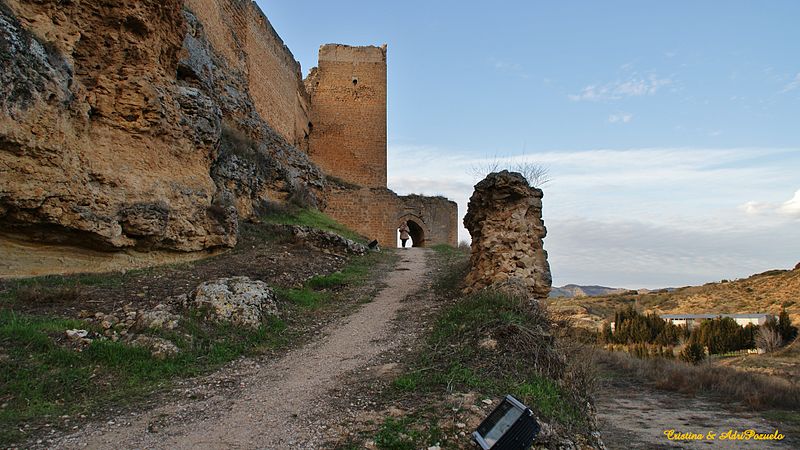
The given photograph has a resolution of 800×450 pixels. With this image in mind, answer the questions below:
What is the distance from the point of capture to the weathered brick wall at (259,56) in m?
15.6

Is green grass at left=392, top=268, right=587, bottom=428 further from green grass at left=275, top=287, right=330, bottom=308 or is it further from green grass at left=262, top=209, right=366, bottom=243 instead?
green grass at left=262, top=209, right=366, bottom=243

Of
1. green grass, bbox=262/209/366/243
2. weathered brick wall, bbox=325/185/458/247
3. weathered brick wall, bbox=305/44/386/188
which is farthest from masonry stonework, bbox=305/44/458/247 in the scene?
green grass, bbox=262/209/366/243

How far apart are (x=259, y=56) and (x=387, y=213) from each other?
30.8 feet

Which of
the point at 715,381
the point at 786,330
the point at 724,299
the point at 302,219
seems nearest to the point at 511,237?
the point at 302,219

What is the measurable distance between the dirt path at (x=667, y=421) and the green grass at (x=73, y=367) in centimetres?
688

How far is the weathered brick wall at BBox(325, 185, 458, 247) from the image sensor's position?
23969 millimetres

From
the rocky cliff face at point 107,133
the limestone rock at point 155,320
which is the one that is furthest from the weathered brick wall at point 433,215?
the limestone rock at point 155,320

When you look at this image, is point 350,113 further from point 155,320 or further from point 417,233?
point 155,320

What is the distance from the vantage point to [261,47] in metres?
19.0

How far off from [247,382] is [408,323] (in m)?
3.13

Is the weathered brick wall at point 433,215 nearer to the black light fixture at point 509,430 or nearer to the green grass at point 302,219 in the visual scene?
the green grass at point 302,219

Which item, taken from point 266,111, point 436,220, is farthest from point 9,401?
point 436,220

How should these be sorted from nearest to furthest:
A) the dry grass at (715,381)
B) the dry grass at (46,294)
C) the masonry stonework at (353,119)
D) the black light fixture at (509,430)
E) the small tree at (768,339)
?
the black light fixture at (509,430) → the dry grass at (46,294) → the dry grass at (715,381) → the small tree at (768,339) → the masonry stonework at (353,119)

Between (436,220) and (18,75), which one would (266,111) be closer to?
(436,220)
